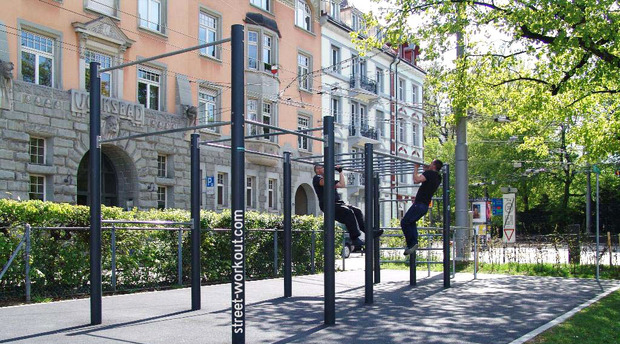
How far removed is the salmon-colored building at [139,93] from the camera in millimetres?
21812

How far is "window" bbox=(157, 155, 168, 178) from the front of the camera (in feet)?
90.0

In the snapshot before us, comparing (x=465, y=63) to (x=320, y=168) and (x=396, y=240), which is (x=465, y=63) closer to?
(x=396, y=240)

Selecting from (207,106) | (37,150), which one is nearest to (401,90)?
(207,106)

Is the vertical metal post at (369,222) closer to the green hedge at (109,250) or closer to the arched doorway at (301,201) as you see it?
the green hedge at (109,250)

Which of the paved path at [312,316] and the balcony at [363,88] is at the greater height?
the balcony at [363,88]

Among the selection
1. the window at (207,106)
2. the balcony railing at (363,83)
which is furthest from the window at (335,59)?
the window at (207,106)

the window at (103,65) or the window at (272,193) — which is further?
the window at (272,193)

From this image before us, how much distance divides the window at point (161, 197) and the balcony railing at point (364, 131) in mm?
16905

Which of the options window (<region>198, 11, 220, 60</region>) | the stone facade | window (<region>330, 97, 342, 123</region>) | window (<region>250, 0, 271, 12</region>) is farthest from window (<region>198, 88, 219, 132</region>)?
window (<region>330, 97, 342, 123</region>)

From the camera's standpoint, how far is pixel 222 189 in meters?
30.8

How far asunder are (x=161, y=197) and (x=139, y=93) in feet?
14.7

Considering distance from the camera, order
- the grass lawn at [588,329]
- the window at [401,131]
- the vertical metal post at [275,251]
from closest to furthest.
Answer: the grass lawn at [588,329], the vertical metal post at [275,251], the window at [401,131]

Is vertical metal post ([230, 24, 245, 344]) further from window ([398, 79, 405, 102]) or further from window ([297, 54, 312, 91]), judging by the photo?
window ([398, 79, 405, 102])

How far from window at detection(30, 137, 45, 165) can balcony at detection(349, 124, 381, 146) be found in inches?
868
